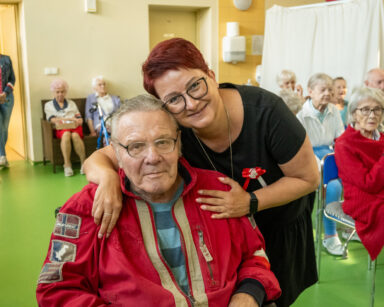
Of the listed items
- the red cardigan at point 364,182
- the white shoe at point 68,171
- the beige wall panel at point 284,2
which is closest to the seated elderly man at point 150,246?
the red cardigan at point 364,182

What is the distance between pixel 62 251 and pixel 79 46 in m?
5.81

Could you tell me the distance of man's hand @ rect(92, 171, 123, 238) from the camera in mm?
1313

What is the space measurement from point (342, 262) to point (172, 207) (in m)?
2.08

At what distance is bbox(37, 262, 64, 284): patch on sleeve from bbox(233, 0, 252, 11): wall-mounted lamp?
7.06 m

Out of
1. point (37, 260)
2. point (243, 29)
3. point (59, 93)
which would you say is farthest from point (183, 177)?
point (243, 29)

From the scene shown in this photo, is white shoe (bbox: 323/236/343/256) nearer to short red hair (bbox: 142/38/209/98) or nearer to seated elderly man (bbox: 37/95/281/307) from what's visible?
seated elderly man (bbox: 37/95/281/307)

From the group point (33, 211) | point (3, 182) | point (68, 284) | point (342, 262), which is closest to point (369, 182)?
point (342, 262)

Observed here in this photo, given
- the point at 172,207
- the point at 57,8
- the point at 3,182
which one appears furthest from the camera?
the point at 57,8

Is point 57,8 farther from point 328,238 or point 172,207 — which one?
point 172,207

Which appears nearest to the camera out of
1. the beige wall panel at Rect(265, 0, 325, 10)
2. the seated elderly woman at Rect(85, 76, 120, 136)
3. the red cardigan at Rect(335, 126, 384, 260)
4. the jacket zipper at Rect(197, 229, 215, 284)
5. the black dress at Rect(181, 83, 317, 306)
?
the jacket zipper at Rect(197, 229, 215, 284)

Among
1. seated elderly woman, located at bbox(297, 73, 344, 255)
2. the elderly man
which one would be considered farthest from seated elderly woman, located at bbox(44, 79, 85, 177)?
the elderly man

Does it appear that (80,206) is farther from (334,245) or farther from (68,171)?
(68,171)

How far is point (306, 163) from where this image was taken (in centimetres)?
154

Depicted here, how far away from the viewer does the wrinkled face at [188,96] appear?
133cm
